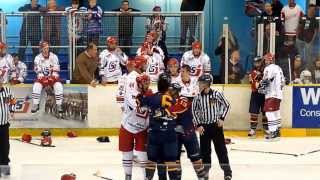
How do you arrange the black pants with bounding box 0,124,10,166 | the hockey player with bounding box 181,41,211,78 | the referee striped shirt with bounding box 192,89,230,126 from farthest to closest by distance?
the hockey player with bounding box 181,41,211,78 < the black pants with bounding box 0,124,10,166 < the referee striped shirt with bounding box 192,89,230,126

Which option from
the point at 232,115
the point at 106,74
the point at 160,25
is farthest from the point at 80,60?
the point at 232,115

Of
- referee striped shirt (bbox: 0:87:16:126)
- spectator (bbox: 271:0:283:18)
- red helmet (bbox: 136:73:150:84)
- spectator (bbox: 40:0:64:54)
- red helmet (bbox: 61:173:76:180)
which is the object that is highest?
spectator (bbox: 271:0:283:18)

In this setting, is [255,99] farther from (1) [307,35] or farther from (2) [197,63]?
(1) [307,35]

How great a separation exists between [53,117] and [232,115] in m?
3.31

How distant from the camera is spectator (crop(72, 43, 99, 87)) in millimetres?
13510

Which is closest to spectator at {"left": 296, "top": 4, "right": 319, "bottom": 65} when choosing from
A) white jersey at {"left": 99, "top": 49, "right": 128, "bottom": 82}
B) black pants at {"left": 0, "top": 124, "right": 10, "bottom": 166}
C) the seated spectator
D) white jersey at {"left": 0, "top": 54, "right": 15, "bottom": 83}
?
white jersey at {"left": 99, "top": 49, "right": 128, "bottom": 82}

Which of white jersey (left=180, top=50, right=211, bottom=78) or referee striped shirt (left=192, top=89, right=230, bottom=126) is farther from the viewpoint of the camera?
white jersey (left=180, top=50, right=211, bottom=78)

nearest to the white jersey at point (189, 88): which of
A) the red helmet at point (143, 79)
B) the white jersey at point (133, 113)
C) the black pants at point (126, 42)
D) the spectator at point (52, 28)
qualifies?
the black pants at point (126, 42)

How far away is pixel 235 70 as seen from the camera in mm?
13617

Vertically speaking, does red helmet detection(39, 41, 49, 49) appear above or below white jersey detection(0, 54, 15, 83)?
above

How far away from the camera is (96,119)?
534 inches

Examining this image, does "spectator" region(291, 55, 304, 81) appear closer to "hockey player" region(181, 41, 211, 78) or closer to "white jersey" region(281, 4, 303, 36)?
"white jersey" region(281, 4, 303, 36)

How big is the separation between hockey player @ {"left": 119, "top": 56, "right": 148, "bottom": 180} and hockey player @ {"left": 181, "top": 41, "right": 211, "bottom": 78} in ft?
15.7

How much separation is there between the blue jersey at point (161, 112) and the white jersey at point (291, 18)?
615 centimetres
